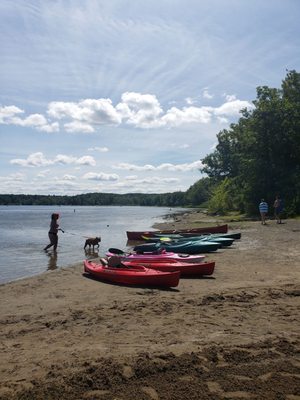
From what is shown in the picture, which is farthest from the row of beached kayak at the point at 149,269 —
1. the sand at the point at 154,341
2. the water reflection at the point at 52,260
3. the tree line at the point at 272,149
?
the tree line at the point at 272,149

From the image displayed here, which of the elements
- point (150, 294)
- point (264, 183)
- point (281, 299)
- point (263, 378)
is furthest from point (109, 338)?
point (264, 183)

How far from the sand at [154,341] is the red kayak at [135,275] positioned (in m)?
0.31

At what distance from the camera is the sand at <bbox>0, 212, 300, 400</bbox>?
421 cm

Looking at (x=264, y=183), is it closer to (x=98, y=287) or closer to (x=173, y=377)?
(x=98, y=287)

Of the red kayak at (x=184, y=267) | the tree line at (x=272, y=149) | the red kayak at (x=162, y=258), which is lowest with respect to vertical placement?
the red kayak at (x=184, y=267)

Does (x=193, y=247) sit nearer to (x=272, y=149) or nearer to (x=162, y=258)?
(x=162, y=258)

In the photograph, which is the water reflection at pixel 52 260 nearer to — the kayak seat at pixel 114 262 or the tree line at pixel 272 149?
the kayak seat at pixel 114 262

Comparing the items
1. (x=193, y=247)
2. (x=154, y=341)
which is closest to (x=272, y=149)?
(x=193, y=247)

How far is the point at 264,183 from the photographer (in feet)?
129

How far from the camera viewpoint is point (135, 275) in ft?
32.6

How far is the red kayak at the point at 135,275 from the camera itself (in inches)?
368

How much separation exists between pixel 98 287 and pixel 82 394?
232 inches

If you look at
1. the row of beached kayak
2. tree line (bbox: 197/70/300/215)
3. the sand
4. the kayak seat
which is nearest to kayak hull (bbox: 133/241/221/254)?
the row of beached kayak

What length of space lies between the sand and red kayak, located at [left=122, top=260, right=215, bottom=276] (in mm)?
716
